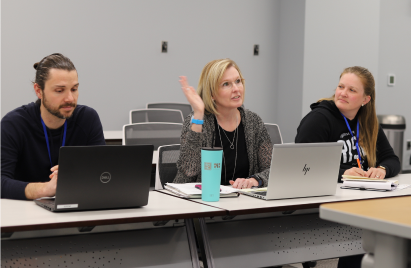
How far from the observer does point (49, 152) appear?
1898mm

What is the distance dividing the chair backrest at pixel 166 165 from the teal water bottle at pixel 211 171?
0.52 meters

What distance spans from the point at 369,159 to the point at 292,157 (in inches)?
38.4

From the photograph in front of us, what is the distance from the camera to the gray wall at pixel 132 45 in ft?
14.2

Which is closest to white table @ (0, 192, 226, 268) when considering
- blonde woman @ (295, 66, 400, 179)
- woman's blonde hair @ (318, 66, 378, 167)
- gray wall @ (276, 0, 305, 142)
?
blonde woman @ (295, 66, 400, 179)

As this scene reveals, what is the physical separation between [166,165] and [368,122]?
1.19 meters

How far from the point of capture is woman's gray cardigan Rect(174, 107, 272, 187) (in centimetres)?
200

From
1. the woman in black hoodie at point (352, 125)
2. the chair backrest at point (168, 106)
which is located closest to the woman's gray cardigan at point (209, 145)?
the woman in black hoodie at point (352, 125)

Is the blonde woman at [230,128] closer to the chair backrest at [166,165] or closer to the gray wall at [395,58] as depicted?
the chair backrest at [166,165]

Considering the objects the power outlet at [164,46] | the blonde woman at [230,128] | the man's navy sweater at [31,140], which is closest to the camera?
the man's navy sweater at [31,140]

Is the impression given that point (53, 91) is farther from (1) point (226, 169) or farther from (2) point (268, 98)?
(2) point (268, 98)

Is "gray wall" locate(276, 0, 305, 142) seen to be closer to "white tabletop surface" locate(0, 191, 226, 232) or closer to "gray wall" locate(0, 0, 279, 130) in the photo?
"gray wall" locate(0, 0, 279, 130)

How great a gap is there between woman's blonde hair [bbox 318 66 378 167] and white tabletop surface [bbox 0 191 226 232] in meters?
1.26

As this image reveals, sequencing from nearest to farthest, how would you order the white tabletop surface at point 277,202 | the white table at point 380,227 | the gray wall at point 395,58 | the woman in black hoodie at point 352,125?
the white table at point 380,227 → the white tabletop surface at point 277,202 → the woman in black hoodie at point 352,125 → the gray wall at point 395,58

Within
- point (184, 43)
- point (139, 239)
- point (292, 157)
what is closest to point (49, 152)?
point (139, 239)
